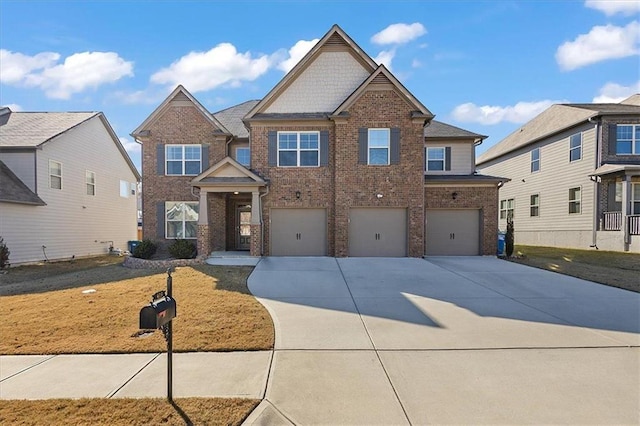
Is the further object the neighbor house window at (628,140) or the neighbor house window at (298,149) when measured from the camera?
the neighbor house window at (628,140)

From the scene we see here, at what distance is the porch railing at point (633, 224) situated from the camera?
1578cm

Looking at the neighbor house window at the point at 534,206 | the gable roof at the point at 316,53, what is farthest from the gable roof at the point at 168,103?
the neighbor house window at the point at 534,206

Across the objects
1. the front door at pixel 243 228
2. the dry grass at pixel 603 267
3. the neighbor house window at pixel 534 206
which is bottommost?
the dry grass at pixel 603 267

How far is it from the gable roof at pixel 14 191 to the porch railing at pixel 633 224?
93.4 ft

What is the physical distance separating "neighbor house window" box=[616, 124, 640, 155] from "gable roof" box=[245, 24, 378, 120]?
14890mm

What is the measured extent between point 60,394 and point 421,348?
4.52 m

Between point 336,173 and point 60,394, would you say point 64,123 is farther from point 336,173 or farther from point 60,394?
point 60,394

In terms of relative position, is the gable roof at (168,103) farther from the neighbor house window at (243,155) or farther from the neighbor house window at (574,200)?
the neighbor house window at (574,200)

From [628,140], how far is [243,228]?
21.8 metres

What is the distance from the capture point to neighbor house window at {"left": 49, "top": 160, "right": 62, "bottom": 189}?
14984 mm

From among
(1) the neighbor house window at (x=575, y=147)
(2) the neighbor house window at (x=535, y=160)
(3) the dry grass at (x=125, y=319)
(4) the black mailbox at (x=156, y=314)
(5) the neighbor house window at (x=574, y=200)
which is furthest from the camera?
(2) the neighbor house window at (x=535, y=160)

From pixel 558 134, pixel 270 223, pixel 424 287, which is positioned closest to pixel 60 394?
pixel 424 287

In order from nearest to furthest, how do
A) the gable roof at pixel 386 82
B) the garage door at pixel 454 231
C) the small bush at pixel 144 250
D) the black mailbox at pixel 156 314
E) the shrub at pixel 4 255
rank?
the black mailbox at pixel 156 314, the shrub at pixel 4 255, the gable roof at pixel 386 82, the small bush at pixel 144 250, the garage door at pixel 454 231

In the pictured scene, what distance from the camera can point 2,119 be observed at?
16.7 metres
